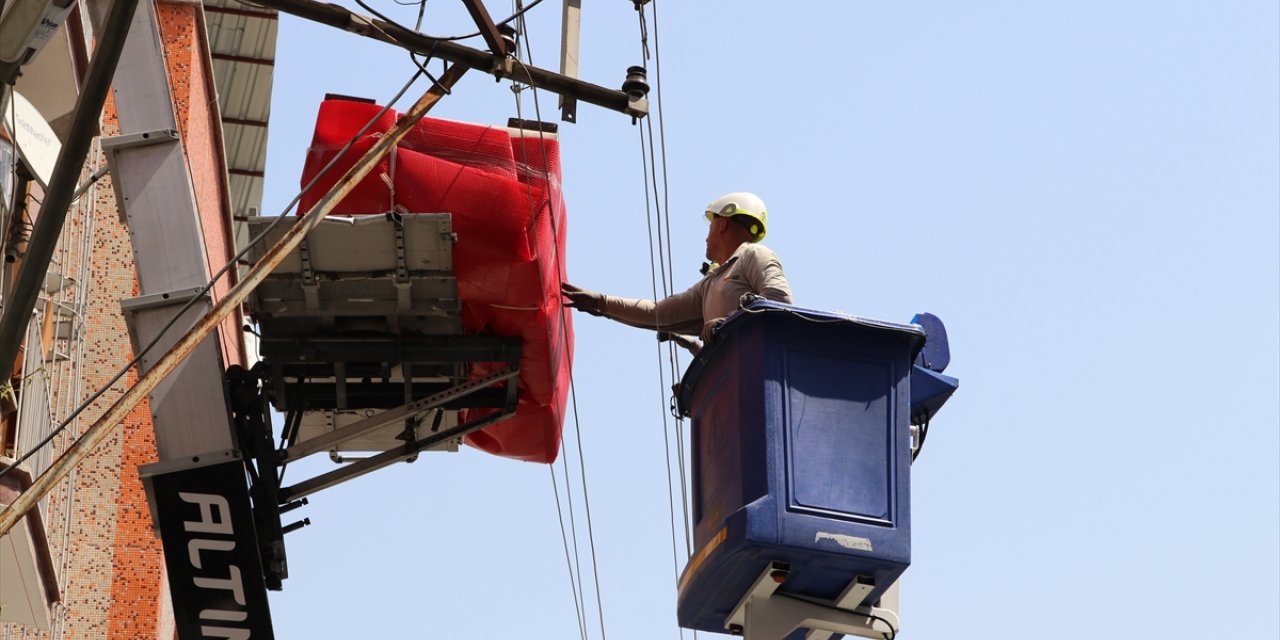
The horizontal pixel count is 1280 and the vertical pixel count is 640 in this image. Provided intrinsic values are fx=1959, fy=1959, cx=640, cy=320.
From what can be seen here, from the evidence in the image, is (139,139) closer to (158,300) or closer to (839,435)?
(158,300)

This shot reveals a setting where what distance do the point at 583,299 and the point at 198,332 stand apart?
10.1 ft

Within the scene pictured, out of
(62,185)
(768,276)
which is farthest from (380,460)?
(62,185)

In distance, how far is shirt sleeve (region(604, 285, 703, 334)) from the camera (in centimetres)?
1047

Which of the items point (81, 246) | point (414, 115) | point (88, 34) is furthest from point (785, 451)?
point (81, 246)

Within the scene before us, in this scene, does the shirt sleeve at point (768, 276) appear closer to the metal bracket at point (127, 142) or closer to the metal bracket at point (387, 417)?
the metal bracket at point (387, 417)

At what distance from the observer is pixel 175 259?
444 inches

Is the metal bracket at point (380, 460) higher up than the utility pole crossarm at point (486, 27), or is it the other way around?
the utility pole crossarm at point (486, 27)

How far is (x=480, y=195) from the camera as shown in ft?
35.9

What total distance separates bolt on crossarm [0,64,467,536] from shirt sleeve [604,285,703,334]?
1613 millimetres

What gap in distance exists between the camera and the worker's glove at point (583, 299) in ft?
36.1

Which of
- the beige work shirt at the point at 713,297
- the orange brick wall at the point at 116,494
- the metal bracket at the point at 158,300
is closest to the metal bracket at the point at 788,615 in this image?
the beige work shirt at the point at 713,297

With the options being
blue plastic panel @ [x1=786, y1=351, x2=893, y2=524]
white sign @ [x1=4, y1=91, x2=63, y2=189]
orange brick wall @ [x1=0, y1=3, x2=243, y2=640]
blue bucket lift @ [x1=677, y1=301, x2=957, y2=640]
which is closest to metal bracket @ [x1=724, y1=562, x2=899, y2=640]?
blue bucket lift @ [x1=677, y1=301, x2=957, y2=640]

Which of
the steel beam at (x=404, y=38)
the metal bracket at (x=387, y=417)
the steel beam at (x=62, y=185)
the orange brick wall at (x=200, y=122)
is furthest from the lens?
the orange brick wall at (x=200, y=122)

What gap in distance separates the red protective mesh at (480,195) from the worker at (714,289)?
1.26 feet
